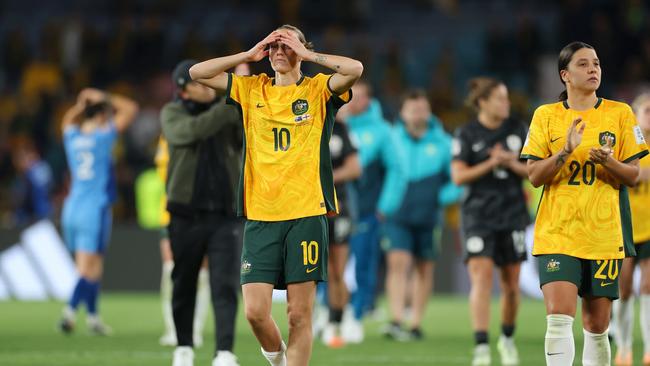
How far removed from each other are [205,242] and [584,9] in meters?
17.0

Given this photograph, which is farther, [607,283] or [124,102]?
[124,102]

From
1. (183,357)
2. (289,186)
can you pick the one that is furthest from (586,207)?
(183,357)

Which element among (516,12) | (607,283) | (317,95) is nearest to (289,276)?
(317,95)

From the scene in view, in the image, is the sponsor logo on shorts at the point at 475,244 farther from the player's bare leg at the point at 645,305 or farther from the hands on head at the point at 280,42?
the hands on head at the point at 280,42

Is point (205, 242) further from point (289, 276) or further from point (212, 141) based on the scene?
point (289, 276)

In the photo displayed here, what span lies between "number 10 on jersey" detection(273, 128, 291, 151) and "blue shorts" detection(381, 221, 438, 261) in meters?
6.17

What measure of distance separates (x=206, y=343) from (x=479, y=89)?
4.04m

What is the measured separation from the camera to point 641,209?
1057cm

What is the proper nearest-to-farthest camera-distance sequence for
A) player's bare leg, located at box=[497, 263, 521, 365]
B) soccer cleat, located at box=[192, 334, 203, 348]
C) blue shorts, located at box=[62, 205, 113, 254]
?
player's bare leg, located at box=[497, 263, 521, 365] < soccer cleat, located at box=[192, 334, 203, 348] < blue shorts, located at box=[62, 205, 113, 254]

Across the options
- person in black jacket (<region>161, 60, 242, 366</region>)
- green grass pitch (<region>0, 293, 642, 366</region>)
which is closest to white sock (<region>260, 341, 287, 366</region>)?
person in black jacket (<region>161, 60, 242, 366</region>)

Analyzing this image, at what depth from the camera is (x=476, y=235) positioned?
10.8 metres

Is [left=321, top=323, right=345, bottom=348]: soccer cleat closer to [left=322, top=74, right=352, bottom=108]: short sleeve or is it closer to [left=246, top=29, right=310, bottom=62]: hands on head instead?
[left=322, top=74, right=352, bottom=108]: short sleeve

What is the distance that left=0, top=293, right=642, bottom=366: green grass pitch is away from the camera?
36.2 feet

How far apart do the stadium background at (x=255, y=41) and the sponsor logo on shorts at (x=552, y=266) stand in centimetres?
1572
